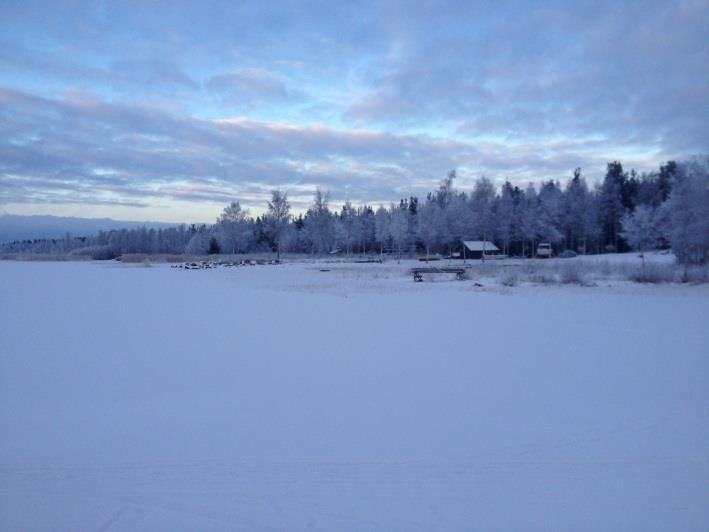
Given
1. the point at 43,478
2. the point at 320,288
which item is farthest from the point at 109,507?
the point at 320,288

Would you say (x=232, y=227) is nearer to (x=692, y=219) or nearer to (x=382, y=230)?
(x=382, y=230)

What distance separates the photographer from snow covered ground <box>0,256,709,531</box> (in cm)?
411

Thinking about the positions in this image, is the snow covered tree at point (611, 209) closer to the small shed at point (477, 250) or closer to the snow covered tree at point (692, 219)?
the small shed at point (477, 250)

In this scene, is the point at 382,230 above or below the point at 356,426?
above

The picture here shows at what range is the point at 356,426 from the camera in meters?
5.91

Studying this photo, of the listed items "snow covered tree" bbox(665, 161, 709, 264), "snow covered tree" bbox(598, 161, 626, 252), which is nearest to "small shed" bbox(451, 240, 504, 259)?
"snow covered tree" bbox(598, 161, 626, 252)

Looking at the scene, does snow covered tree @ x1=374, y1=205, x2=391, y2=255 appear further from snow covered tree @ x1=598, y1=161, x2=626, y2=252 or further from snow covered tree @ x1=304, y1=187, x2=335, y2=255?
snow covered tree @ x1=598, y1=161, x2=626, y2=252

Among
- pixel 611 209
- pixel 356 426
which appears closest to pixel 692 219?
pixel 356 426

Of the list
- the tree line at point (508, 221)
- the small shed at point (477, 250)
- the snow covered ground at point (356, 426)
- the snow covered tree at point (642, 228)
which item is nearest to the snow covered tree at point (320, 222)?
the tree line at point (508, 221)

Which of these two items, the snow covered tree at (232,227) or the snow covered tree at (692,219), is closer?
the snow covered tree at (692,219)

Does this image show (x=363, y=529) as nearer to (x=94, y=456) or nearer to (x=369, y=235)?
(x=94, y=456)

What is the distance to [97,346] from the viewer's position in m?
10.5

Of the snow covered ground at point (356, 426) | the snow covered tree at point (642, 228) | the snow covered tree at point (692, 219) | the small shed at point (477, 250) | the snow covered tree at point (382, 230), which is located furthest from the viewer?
the snow covered tree at point (382, 230)

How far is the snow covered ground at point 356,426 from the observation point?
411 cm
